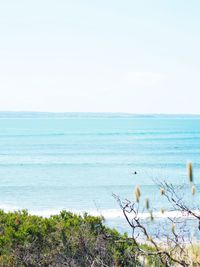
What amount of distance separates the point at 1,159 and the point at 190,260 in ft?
250

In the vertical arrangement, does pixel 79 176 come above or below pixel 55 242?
above

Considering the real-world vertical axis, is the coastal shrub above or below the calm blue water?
below

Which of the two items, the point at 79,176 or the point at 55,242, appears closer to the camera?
the point at 55,242

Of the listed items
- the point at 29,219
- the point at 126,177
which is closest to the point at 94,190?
the point at 126,177

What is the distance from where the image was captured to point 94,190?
44844 millimetres

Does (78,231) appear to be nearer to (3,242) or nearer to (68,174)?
(3,242)

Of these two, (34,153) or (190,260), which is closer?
(190,260)

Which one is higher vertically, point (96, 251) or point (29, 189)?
point (29, 189)

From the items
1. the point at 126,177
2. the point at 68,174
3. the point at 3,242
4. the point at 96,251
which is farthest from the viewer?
the point at 68,174

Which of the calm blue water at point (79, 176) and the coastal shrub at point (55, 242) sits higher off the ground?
the calm blue water at point (79, 176)

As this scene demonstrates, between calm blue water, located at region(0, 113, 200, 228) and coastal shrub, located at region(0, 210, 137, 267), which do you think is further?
calm blue water, located at region(0, 113, 200, 228)

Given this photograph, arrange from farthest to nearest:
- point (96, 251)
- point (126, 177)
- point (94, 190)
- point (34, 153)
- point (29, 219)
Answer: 1. point (34, 153)
2. point (126, 177)
3. point (94, 190)
4. point (29, 219)
5. point (96, 251)

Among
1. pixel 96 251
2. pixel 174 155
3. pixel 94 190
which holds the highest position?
pixel 174 155

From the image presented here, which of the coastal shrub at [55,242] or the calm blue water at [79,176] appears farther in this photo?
the calm blue water at [79,176]
